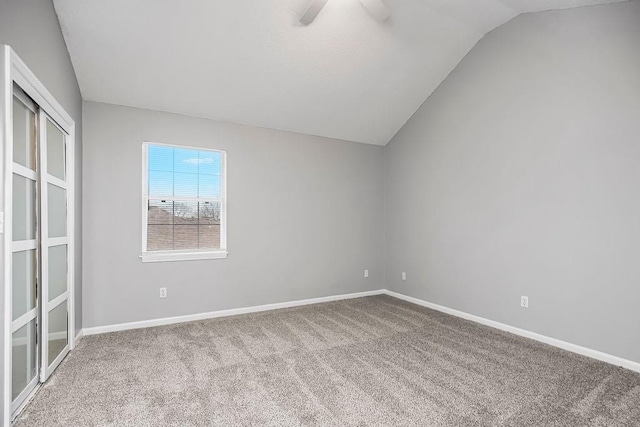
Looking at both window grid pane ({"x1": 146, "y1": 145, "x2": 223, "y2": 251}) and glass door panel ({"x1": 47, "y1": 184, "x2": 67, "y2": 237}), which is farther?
window grid pane ({"x1": 146, "y1": 145, "x2": 223, "y2": 251})

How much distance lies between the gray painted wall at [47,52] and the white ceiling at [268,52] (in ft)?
0.72

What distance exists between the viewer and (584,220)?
9.63 feet

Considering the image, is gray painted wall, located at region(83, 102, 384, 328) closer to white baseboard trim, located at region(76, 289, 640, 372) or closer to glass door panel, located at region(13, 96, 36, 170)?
white baseboard trim, located at region(76, 289, 640, 372)

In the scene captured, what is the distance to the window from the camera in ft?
12.3

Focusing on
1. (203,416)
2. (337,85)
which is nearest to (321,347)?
(203,416)

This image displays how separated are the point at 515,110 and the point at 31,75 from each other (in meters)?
4.07

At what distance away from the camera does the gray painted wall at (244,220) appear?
3473mm

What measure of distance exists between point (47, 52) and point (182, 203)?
191 centimetres

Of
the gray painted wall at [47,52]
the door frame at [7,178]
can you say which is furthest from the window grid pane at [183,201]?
the door frame at [7,178]

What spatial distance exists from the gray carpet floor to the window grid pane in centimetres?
101

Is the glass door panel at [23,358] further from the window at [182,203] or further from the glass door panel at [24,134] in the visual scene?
the window at [182,203]

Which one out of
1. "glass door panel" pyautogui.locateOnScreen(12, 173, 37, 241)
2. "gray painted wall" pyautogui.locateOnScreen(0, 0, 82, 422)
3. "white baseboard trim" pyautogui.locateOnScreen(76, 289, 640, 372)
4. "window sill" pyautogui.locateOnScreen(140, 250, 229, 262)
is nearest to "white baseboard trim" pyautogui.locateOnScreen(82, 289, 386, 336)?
"white baseboard trim" pyautogui.locateOnScreen(76, 289, 640, 372)

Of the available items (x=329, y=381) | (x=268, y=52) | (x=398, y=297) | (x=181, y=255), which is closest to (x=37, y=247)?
(x=181, y=255)

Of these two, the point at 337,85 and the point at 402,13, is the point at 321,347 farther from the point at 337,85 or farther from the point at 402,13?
the point at 402,13
